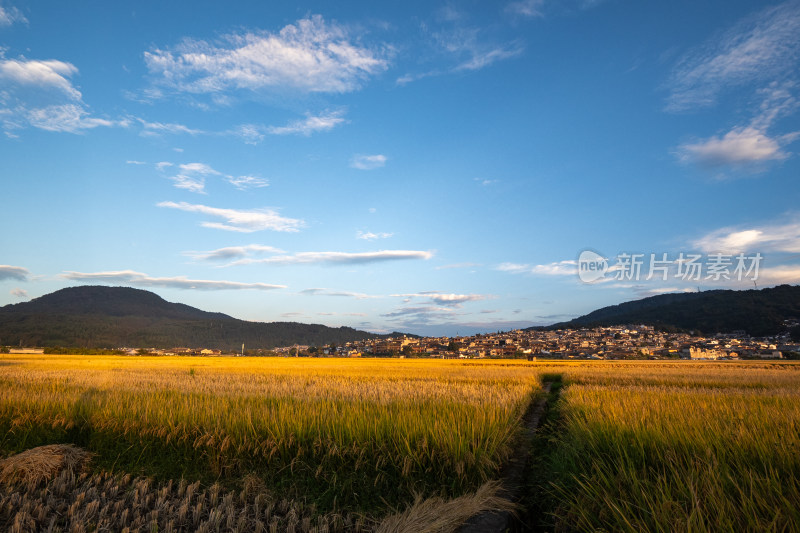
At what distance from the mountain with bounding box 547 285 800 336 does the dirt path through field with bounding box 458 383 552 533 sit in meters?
131

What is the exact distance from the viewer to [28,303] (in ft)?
655

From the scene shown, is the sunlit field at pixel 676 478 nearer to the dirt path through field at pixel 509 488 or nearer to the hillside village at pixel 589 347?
the dirt path through field at pixel 509 488

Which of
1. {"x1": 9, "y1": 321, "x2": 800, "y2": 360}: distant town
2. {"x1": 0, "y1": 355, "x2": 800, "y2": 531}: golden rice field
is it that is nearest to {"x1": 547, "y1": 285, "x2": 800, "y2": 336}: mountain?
{"x1": 9, "y1": 321, "x2": 800, "y2": 360}: distant town

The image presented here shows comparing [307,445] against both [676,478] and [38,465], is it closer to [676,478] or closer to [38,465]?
[38,465]

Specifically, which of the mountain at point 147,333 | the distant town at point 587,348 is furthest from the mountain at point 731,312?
the mountain at point 147,333

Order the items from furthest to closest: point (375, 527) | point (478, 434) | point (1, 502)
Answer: point (478, 434) < point (1, 502) < point (375, 527)

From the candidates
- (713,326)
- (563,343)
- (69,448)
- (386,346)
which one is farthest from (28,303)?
(713,326)

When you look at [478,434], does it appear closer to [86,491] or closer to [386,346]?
[86,491]

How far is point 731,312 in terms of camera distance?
121625mm

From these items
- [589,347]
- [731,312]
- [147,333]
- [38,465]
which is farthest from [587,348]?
[147,333]

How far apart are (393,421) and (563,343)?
115m

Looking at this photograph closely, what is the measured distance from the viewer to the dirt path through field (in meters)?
4.20

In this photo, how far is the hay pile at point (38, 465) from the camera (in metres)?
5.49

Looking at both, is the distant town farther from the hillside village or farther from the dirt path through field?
the dirt path through field
